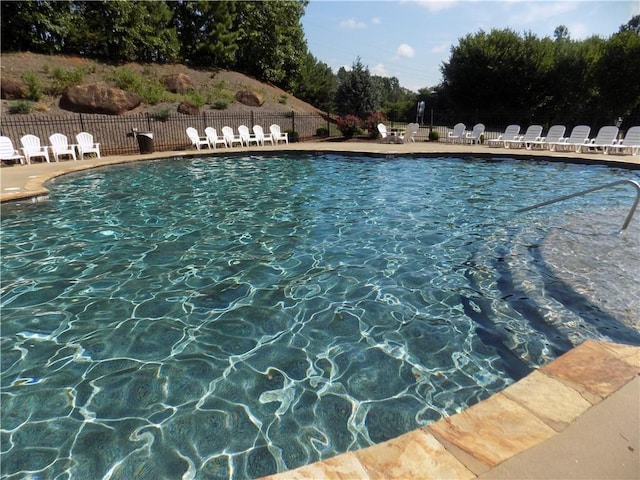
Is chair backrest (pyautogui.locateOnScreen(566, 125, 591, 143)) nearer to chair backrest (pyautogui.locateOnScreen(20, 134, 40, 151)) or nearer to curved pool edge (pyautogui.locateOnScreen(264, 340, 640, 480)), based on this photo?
curved pool edge (pyautogui.locateOnScreen(264, 340, 640, 480))

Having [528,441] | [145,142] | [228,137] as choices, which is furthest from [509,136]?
[528,441]

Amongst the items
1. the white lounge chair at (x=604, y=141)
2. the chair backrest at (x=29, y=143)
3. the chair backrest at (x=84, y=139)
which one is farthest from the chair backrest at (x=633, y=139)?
the chair backrest at (x=29, y=143)

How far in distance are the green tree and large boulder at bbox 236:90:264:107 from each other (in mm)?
4884

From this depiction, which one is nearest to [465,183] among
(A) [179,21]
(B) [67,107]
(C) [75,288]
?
(C) [75,288]

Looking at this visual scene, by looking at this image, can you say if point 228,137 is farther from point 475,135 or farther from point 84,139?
point 475,135

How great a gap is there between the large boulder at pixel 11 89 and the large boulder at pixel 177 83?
734 cm

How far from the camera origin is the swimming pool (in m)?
2.49

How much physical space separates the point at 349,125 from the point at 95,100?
11.8 m

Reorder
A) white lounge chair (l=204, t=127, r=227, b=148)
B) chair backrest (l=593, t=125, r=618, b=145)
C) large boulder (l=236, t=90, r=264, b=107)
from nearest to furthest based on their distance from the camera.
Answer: chair backrest (l=593, t=125, r=618, b=145), white lounge chair (l=204, t=127, r=227, b=148), large boulder (l=236, t=90, r=264, b=107)

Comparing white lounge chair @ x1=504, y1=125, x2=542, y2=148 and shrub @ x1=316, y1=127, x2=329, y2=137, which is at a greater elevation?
white lounge chair @ x1=504, y1=125, x2=542, y2=148

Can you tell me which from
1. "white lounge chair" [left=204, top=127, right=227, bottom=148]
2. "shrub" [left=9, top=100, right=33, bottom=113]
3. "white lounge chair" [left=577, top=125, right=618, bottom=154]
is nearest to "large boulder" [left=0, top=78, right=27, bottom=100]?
"shrub" [left=9, top=100, right=33, bottom=113]

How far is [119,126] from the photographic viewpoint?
683 inches

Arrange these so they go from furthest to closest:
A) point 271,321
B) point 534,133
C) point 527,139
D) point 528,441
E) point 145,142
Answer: point 534,133
point 527,139
point 145,142
point 271,321
point 528,441

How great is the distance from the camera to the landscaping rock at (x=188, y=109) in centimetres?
1986
